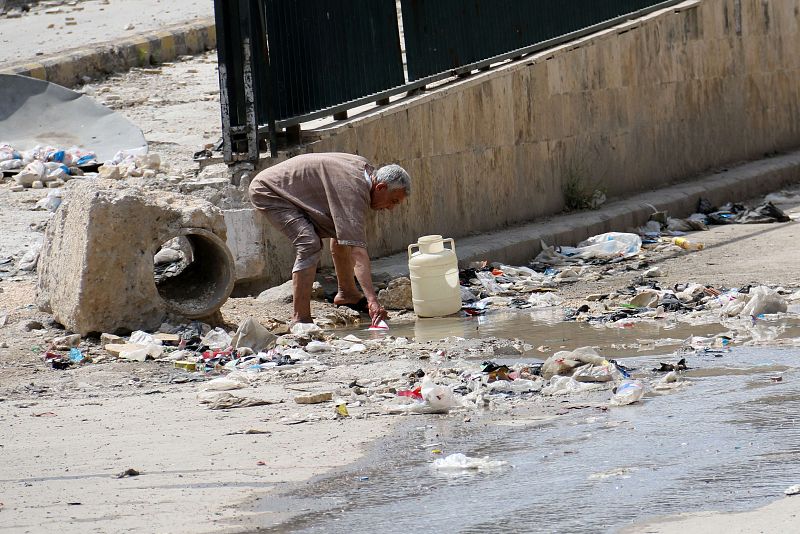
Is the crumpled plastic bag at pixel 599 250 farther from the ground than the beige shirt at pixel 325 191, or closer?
closer

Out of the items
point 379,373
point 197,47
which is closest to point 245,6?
point 379,373

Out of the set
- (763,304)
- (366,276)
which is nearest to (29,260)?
(366,276)

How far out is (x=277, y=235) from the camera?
8938 millimetres

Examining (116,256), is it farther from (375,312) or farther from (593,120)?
(593,120)

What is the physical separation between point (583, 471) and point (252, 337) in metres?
3.10

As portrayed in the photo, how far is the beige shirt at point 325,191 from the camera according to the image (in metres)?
7.88

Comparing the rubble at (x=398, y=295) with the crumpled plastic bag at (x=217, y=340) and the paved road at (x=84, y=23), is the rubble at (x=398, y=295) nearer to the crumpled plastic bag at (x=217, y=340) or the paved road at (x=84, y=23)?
the crumpled plastic bag at (x=217, y=340)

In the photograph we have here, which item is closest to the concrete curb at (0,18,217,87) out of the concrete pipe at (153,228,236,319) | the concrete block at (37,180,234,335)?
the concrete pipe at (153,228,236,319)

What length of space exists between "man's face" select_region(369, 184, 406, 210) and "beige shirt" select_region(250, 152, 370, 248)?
53mm

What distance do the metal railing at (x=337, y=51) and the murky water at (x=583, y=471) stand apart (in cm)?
419

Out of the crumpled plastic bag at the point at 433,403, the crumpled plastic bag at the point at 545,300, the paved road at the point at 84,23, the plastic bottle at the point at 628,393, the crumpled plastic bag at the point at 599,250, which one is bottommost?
the crumpled plastic bag at the point at 599,250

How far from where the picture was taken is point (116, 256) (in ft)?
24.0

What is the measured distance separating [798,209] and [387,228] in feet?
17.0

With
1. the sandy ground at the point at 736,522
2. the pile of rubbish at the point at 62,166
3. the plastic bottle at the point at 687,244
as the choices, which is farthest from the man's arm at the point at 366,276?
the sandy ground at the point at 736,522
